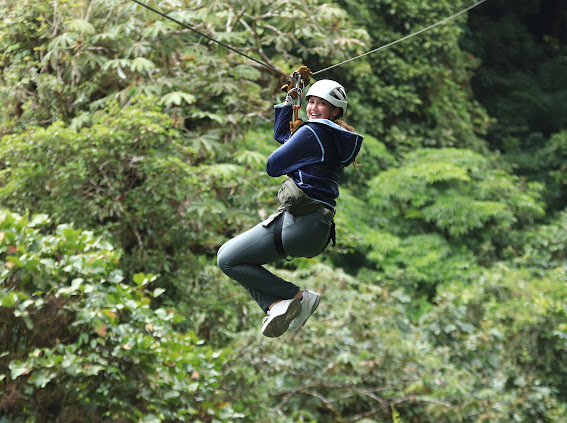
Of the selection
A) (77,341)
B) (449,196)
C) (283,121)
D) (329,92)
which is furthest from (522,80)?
(329,92)

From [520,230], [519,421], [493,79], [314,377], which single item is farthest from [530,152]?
[314,377]

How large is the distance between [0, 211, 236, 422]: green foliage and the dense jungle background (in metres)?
0.01

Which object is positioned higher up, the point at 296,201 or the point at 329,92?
the point at 329,92

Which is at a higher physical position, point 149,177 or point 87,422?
point 149,177

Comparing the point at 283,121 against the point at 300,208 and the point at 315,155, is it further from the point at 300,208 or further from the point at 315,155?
the point at 300,208

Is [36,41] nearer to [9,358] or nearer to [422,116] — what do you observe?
[9,358]

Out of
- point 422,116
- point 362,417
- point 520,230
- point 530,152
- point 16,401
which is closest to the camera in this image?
point 16,401

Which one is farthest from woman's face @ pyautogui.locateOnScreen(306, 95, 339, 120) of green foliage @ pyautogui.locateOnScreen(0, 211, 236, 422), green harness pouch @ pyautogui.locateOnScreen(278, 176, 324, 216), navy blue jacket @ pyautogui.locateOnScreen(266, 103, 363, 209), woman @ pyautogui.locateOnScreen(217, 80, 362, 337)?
green foliage @ pyautogui.locateOnScreen(0, 211, 236, 422)

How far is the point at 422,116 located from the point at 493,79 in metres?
3.02

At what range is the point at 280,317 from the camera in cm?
318

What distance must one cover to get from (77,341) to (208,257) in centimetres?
356

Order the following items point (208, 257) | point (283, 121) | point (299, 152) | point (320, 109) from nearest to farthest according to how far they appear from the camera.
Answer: point (299, 152)
point (320, 109)
point (283, 121)
point (208, 257)

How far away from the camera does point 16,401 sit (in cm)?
462

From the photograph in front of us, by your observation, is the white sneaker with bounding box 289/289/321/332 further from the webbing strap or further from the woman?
the webbing strap
